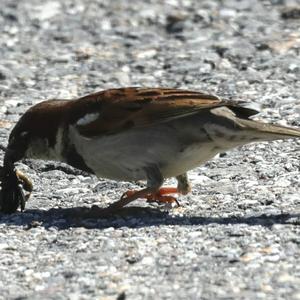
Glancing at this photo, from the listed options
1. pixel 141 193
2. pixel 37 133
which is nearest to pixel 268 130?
pixel 141 193

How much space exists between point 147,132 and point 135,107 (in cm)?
17

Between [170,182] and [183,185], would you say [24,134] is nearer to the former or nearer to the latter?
[183,185]

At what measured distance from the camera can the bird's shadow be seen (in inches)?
246

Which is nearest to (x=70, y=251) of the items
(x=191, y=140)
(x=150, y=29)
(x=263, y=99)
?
(x=191, y=140)

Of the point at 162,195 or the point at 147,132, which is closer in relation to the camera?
the point at 147,132

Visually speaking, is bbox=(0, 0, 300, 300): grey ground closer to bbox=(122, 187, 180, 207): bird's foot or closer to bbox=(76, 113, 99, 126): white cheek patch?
bbox=(122, 187, 180, 207): bird's foot

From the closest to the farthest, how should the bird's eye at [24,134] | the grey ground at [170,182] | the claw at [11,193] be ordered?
the grey ground at [170,182] < the claw at [11,193] < the bird's eye at [24,134]

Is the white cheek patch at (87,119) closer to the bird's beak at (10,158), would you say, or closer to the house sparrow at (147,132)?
the house sparrow at (147,132)

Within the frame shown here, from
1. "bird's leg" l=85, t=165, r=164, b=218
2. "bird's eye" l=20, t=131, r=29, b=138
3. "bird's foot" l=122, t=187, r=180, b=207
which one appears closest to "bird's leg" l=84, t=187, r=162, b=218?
"bird's leg" l=85, t=165, r=164, b=218

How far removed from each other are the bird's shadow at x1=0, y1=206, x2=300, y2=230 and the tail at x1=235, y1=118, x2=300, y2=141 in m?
0.46

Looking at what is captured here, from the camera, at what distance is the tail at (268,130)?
20.7 ft

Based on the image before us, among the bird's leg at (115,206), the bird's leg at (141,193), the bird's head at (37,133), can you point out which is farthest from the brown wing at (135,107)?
the bird's leg at (115,206)

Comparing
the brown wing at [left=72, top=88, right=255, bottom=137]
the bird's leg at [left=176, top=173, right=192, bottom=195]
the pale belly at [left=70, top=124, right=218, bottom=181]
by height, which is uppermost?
the brown wing at [left=72, top=88, right=255, bottom=137]

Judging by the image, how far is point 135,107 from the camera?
656cm
